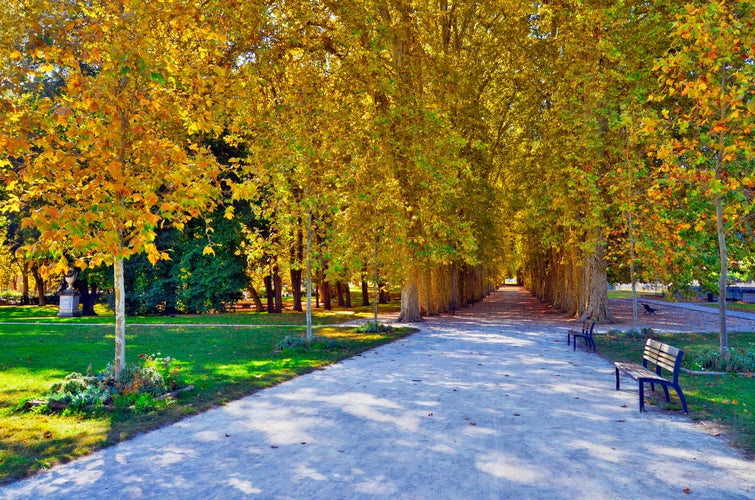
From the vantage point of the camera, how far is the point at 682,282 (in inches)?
796

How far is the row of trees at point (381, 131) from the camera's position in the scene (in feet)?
25.0

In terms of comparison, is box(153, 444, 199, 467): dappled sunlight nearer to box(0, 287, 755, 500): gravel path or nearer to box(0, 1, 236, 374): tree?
box(0, 287, 755, 500): gravel path

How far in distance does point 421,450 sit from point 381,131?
55.1 feet

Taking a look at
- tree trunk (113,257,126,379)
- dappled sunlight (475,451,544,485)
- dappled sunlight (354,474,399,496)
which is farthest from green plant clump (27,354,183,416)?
dappled sunlight (475,451,544,485)

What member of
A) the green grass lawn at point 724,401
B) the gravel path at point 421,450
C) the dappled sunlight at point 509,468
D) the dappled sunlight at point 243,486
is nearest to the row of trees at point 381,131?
the gravel path at point 421,450

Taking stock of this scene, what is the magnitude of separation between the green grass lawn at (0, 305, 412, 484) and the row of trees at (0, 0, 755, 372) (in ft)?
5.88

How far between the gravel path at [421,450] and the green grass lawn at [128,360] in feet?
1.43

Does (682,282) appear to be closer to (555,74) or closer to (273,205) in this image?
(555,74)

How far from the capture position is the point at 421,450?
6148mm

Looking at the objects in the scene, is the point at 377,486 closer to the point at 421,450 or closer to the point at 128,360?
the point at 421,450

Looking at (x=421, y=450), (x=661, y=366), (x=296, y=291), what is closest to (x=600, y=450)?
(x=421, y=450)

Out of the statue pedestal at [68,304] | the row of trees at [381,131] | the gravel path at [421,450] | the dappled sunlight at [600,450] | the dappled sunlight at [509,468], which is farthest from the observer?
the statue pedestal at [68,304]

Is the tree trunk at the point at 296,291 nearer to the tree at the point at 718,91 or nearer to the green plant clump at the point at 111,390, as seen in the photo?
the green plant clump at the point at 111,390

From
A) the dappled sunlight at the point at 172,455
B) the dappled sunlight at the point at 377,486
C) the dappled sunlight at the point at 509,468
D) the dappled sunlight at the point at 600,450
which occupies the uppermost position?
the dappled sunlight at the point at 172,455
